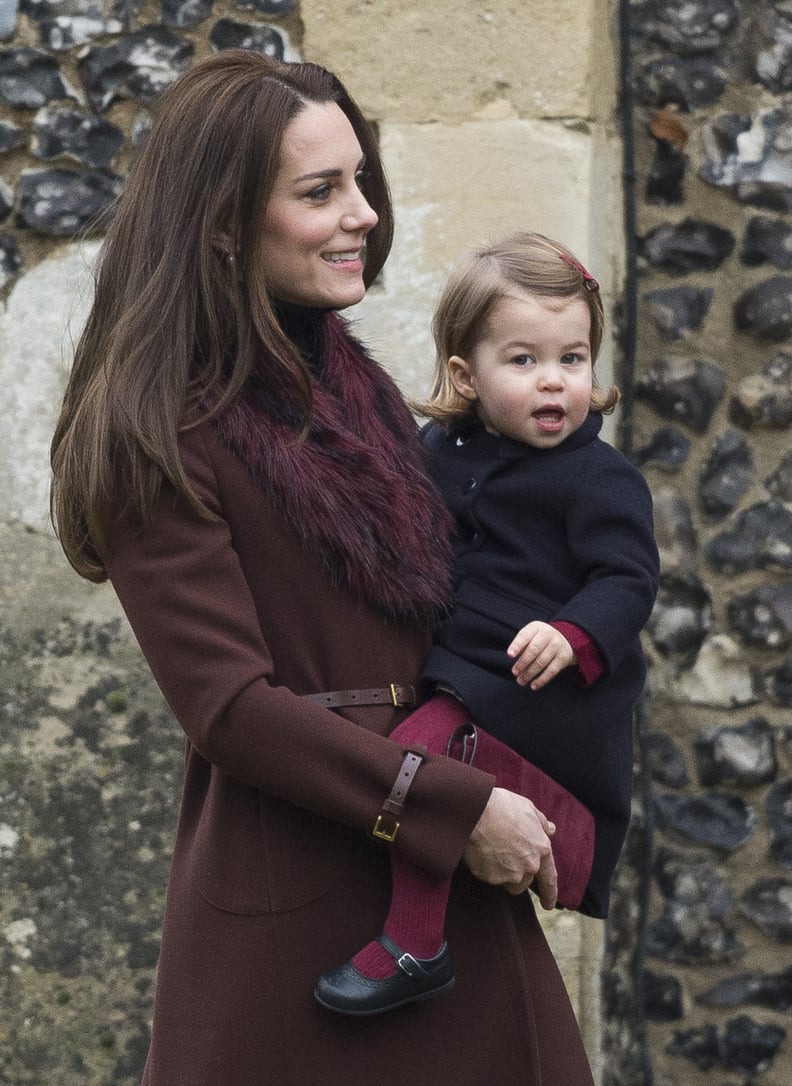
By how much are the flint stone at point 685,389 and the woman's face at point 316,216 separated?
4.58 ft

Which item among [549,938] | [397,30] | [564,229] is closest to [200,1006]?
[549,938]

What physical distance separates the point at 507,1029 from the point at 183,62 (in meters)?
1.83

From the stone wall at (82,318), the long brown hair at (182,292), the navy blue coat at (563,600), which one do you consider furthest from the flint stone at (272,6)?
the navy blue coat at (563,600)

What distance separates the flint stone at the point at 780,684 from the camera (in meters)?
3.10

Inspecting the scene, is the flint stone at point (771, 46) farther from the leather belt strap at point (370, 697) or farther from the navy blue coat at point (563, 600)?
the leather belt strap at point (370, 697)

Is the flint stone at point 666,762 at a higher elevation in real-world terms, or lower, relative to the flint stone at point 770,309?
lower

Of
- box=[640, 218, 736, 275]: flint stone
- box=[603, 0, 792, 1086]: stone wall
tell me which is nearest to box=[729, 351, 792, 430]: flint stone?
box=[603, 0, 792, 1086]: stone wall

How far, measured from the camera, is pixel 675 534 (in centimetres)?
313

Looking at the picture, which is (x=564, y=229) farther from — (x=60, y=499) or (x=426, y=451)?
(x=60, y=499)

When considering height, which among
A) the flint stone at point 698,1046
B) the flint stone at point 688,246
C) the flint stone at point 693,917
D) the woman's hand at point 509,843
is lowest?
the flint stone at point 698,1046

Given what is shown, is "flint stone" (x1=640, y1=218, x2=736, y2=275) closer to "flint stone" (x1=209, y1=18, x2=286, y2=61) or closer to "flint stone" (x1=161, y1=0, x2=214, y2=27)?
"flint stone" (x1=209, y1=18, x2=286, y2=61)

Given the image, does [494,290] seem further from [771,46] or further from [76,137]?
[771,46]

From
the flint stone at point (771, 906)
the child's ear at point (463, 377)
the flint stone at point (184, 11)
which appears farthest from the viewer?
the flint stone at point (771, 906)

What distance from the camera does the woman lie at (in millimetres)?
1681
